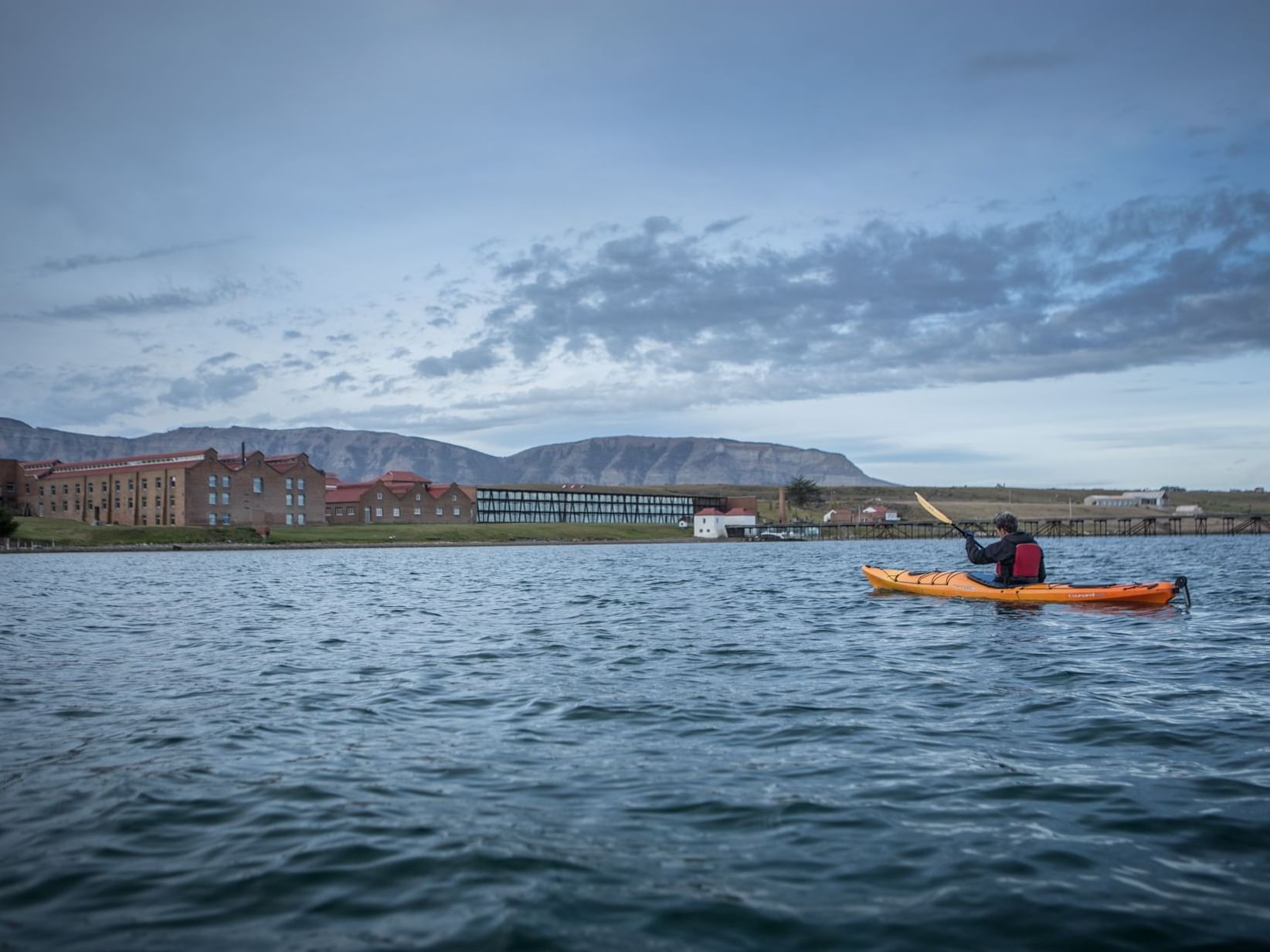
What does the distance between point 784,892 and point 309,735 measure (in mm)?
7162

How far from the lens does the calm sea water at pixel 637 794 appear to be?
6.06 meters

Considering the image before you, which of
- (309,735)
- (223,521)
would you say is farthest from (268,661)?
(223,521)

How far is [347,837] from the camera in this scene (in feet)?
25.0

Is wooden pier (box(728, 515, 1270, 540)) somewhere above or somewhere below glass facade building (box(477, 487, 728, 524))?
below

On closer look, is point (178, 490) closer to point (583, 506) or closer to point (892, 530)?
point (583, 506)

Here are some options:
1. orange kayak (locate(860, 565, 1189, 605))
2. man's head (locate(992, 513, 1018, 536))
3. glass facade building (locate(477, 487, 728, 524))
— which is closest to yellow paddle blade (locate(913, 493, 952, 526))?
orange kayak (locate(860, 565, 1189, 605))

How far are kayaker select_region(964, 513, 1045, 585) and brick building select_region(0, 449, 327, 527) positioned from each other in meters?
106

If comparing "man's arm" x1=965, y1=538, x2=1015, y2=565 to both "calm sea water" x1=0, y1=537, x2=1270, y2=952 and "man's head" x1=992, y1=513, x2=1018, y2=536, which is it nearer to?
"man's head" x1=992, y1=513, x2=1018, y2=536

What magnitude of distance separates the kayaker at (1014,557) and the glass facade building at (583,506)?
135 meters

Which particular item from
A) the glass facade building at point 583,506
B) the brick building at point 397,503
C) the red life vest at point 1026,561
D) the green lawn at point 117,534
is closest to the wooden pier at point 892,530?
the glass facade building at point 583,506

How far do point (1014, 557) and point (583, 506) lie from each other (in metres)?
150

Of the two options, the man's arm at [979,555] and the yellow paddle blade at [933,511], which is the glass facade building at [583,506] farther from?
the man's arm at [979,555]

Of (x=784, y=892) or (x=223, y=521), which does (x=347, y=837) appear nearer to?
(x=784, y=892)

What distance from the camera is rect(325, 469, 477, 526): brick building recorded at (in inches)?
5507
